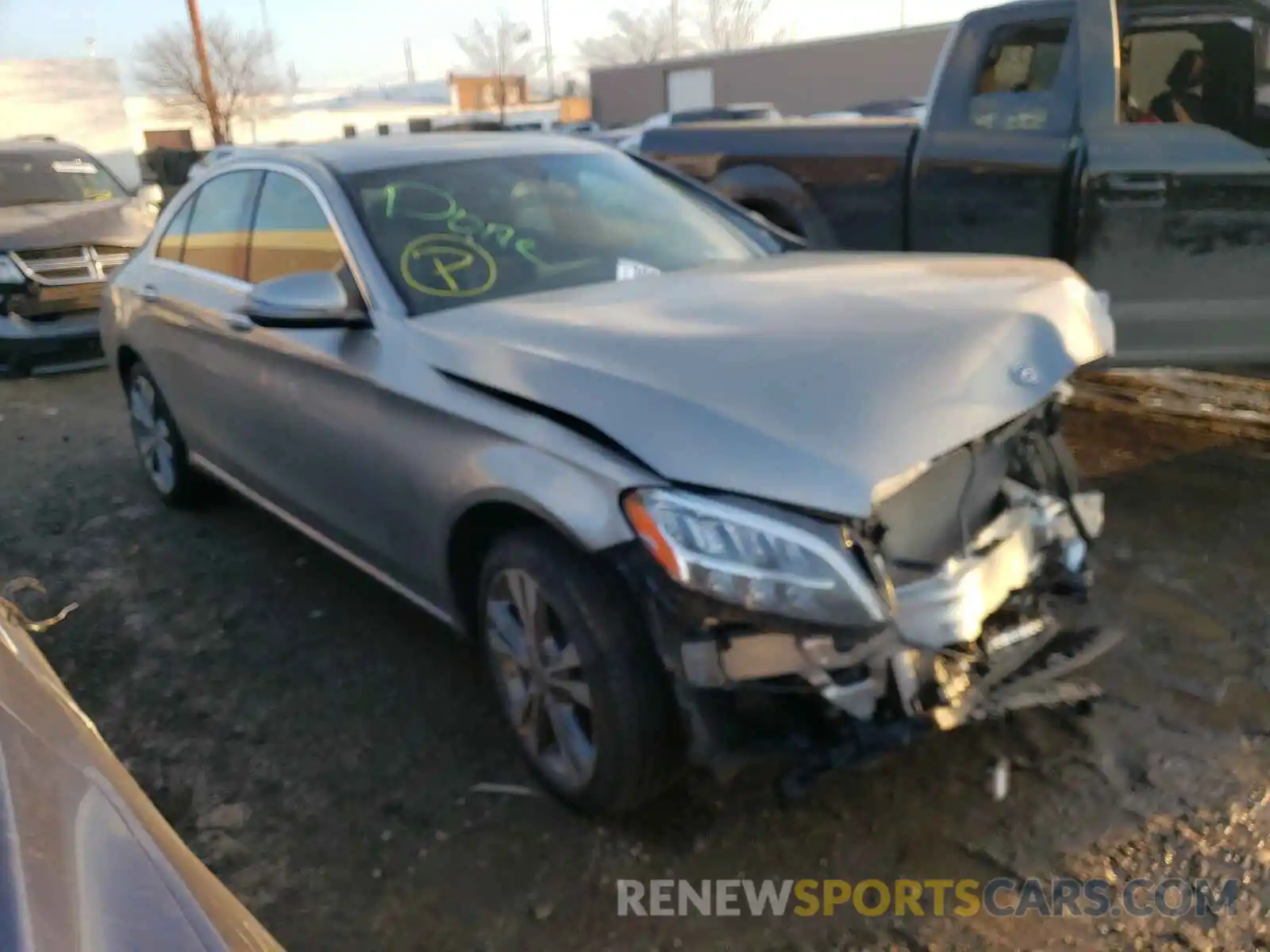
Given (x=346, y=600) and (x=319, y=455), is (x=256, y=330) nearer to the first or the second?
(x=319, y=455)

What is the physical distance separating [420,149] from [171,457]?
7.11 ft

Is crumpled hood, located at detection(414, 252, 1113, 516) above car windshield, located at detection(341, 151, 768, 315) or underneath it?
underneath

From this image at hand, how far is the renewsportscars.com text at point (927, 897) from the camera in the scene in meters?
2.40

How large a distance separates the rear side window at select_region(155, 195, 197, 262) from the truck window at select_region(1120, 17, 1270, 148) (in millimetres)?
4201

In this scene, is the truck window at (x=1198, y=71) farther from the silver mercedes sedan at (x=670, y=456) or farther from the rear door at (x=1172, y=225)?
the silver mercedes sedan at (x=670, y=456)

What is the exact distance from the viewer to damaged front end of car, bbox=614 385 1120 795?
220cm

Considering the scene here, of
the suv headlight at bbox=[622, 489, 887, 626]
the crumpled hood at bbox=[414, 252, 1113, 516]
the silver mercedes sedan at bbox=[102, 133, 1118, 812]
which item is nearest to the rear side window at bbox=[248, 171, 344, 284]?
the silver mercedes sedan at bbox=[102, 133, 1118, 812]

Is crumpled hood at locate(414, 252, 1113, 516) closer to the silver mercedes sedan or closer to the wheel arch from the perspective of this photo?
the silver mercedes sedan

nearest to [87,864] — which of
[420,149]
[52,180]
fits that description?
[420,149]

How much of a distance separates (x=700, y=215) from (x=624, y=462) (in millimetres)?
1819

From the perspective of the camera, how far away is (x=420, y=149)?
377cm

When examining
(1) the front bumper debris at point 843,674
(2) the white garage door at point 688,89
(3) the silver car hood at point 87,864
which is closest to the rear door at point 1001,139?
(1) the front bumper debris at point 843,674

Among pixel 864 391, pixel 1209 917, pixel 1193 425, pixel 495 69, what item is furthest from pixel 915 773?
pixel 495 69

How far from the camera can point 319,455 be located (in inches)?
138
